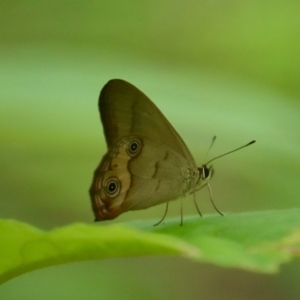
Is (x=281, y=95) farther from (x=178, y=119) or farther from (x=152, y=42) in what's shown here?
(x=152, y=42)

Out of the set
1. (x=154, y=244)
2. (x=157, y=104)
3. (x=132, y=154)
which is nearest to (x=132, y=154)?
(x=132, y=154)

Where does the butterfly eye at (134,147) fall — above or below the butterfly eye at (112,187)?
above

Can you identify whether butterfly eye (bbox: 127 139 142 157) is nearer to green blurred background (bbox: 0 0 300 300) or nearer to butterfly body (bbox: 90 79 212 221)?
butterfly body (bbox: 90 79 212 221)

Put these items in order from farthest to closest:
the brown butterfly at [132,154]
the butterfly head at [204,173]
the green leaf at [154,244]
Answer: the butterfly head at [204,173] → the brown butterfly at [132,154] → the green leaf at [154,244]

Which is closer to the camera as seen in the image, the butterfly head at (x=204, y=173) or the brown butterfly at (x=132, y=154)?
the brown butterfly at (x=132, y=154)

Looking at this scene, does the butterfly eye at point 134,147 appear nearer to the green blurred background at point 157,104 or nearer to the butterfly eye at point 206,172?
the green blurred background at point 157,104

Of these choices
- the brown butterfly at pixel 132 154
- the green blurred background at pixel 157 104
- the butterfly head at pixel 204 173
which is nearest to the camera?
the brown butterfly at pixel 132 154

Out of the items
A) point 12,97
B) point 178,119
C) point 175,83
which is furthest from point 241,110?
point 12,97

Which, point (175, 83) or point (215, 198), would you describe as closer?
point (175, 83)

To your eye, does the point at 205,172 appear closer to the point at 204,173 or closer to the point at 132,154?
the point at 204,173

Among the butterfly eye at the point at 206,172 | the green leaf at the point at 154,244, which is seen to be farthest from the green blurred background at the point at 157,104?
the green leaf at the point at 154,244
